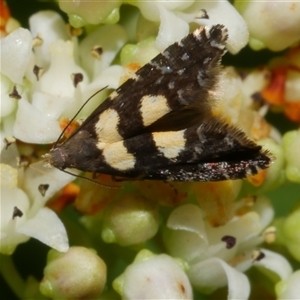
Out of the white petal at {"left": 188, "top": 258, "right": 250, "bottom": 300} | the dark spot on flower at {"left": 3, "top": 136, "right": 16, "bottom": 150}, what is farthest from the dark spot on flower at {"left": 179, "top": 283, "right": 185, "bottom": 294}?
the dark spot on flower at {"left": 3, "top": 136, "right": 16, "bottom": 150}

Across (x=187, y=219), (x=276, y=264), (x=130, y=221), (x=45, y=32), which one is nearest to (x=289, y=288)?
(x=276, y=264)

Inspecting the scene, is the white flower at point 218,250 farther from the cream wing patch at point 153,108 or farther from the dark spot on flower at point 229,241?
the cream wing patch at point 153,108

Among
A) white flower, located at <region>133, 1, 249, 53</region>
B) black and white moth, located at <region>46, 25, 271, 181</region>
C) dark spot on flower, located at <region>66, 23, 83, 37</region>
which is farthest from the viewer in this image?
dark spot on flower, located at <region>66, 23, 83, 37</region>

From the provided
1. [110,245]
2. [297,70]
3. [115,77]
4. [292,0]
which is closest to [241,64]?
[297,70]

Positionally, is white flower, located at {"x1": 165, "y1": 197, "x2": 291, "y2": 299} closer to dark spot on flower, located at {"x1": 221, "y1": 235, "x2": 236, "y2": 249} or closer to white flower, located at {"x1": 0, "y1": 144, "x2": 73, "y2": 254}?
dark spot on flower, located at {"x1": 221, "y1": 235, "x2": 236, "y2": 249}

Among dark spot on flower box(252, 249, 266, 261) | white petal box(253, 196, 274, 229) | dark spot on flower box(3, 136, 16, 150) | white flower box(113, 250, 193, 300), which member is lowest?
dark spot on flower box(252, 249, 266, 261)

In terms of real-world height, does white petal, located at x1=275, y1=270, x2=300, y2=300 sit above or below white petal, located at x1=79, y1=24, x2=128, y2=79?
below

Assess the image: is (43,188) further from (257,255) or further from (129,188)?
(257,255)
